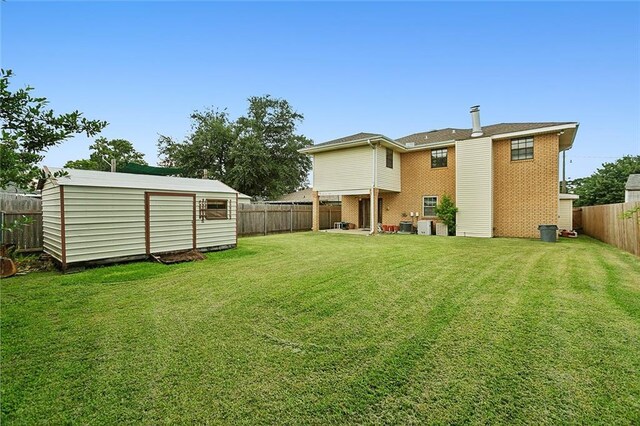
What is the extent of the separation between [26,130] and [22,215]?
7752mm

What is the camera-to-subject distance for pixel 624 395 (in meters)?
2.24

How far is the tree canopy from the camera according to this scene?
2512 centimetres

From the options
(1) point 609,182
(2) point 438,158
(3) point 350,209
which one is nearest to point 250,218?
(3) point 350,209

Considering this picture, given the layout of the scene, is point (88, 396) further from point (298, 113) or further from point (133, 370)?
point (298, 113)

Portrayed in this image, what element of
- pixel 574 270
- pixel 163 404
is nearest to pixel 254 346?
pixel 163 404

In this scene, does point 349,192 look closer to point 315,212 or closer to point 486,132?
point 315,212

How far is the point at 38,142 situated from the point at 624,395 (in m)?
5.61

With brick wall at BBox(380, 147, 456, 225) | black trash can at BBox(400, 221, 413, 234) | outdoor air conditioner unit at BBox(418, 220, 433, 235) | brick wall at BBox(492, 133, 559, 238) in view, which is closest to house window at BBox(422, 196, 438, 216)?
brick wall at BBox(380, 147, 456, 225)

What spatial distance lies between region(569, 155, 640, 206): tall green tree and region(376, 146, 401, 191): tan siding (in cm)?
2214

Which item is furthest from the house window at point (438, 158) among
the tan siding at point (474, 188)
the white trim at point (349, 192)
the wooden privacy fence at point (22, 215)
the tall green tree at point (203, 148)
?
the tall green tree at point (203, 148)

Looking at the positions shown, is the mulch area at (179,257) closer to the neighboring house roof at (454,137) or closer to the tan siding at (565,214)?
the neighboring house roof at (454,137)

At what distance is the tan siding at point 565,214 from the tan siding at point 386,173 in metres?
8.69

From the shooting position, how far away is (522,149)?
13.8 meters

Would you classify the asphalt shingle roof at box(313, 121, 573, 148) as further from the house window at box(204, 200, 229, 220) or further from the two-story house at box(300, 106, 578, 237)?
the house window at box(204, 200, 229, 220)
